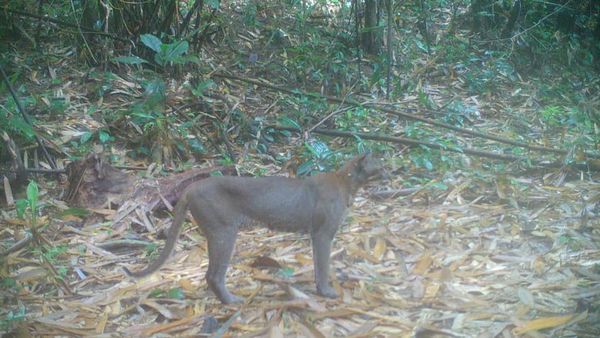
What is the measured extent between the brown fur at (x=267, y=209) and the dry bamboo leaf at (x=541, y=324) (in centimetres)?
159

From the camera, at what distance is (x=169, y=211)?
23.6 feet

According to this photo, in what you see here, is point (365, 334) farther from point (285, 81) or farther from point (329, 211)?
point (285, 81)

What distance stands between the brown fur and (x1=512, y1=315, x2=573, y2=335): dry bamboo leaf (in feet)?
5.22

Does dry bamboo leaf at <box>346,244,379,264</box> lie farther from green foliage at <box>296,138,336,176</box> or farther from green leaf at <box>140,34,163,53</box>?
green leaf at <box>140,34,163,53</box>

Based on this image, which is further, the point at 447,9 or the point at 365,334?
the point at 447,9

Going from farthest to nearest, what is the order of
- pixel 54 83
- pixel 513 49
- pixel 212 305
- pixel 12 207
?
1. pixel 513 49
2. pixel 54 83
3. pixel 12 207
4. pixel 212 305

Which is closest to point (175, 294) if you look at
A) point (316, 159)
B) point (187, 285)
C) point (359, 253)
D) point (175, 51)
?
point (187, 285)

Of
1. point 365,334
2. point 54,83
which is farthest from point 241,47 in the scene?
point 365,334

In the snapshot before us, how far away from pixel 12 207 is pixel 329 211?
3369 mm

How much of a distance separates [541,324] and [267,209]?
2.38 meters

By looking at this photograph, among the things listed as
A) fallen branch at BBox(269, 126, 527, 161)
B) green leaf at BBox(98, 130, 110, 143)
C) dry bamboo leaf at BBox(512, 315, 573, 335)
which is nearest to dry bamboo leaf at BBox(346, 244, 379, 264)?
dry bamboo leaf at BBox(512, 315, 573, 335)

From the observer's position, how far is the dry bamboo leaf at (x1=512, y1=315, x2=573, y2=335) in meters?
4.17

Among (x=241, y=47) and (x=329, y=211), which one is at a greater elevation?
(x=241, y=47)

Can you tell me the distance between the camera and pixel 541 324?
14.1 ft
